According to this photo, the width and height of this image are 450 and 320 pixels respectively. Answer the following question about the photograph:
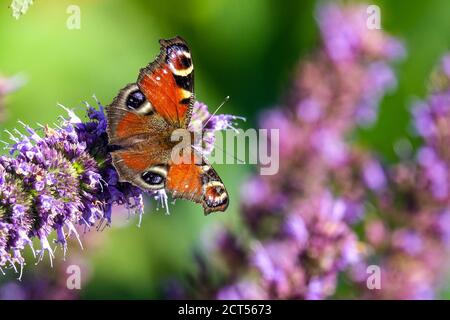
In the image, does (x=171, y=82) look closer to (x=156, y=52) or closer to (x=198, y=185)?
(x=198, y=185)

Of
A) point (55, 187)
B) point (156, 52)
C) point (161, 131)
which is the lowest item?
point (55, 187)

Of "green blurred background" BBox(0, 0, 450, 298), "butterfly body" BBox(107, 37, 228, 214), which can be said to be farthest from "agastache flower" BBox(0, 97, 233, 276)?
"green blurred background" BBox(0, 0, 450, 298)

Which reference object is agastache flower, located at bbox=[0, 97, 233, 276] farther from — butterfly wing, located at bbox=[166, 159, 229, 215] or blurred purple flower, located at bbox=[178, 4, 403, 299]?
blurred purple flower, located at bbox=[178, 4, 403, 299]

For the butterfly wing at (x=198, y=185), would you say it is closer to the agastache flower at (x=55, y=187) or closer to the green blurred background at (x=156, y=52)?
the agastache flower at (x=55, y=187)

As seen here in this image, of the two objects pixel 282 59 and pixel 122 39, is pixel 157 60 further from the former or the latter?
pixel 282 59

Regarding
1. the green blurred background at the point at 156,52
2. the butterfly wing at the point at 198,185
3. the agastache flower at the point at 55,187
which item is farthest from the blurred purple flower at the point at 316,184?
the agastache flower at the point at 55,187

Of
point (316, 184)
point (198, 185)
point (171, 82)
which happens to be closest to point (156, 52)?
point (316, 184)

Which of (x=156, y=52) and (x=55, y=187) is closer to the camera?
(x=55, y=187)

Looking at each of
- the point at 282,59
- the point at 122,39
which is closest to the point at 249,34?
the point at 282,59
